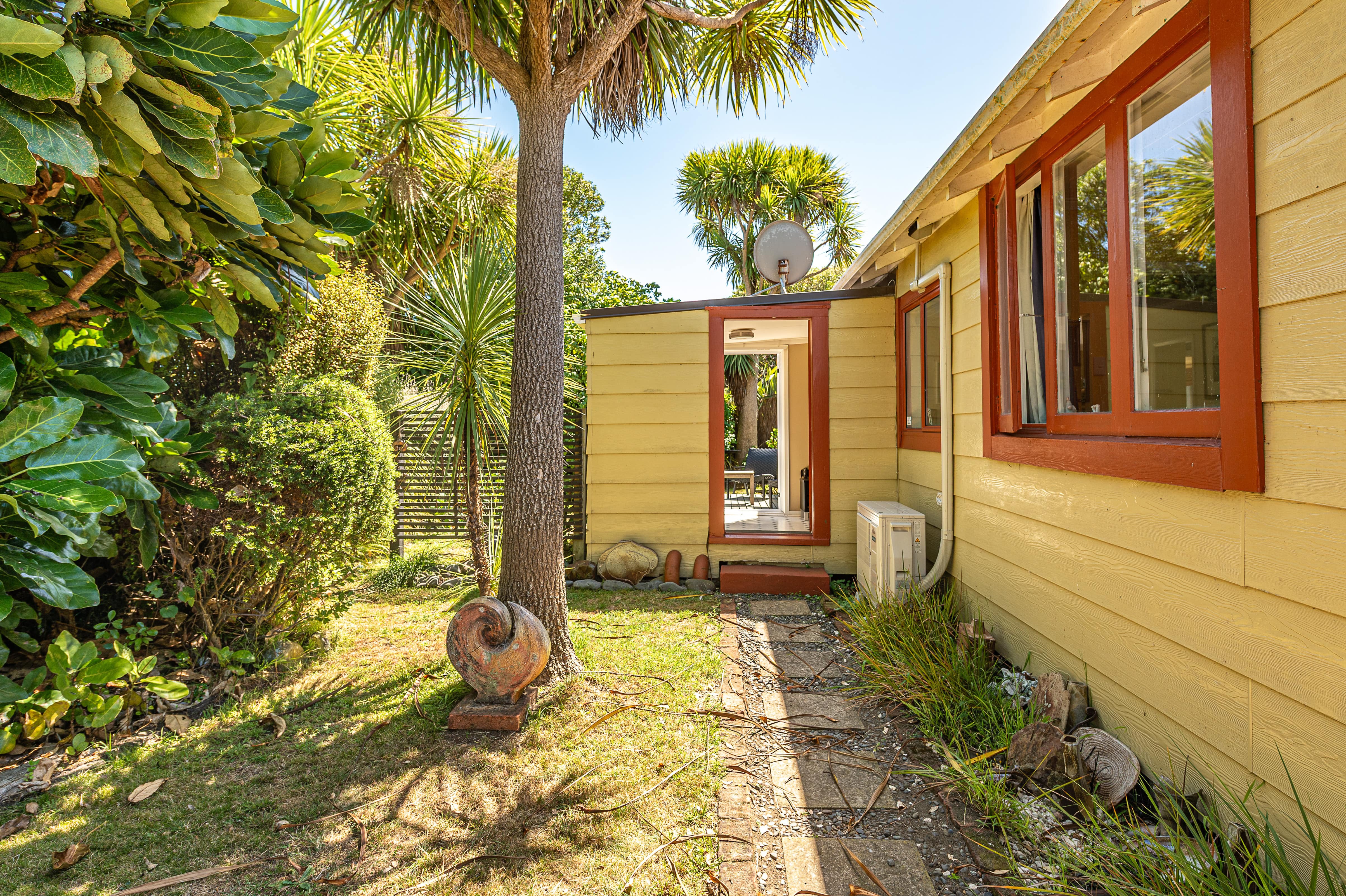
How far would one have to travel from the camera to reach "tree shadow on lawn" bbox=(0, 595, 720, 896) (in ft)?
5.89

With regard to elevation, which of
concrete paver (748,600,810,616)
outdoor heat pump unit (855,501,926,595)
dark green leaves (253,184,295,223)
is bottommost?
concrete paver (748,600,810,616)

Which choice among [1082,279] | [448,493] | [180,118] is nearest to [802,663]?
[1082,279]

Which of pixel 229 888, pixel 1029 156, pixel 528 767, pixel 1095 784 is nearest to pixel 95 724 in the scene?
pixel 229 888

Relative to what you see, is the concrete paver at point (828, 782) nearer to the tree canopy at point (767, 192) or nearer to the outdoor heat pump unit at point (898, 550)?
the outdoor heat pump unit at point (898, 550)

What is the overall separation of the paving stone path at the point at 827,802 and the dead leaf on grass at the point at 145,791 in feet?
6.60

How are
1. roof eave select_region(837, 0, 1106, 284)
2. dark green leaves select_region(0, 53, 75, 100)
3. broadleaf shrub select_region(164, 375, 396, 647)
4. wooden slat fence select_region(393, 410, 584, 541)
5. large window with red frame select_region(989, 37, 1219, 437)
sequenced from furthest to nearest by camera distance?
wooden slat fence select_region(393, 410, 584, 541) < broadleaf shrub select_region(164, 375, 396, 647) < large window with red frame select_region(989, 37, 1219, 437) < roof eave select_region(837, 0, 1106, 284) < dark green leaves select_region(0, 53, 75, 100)

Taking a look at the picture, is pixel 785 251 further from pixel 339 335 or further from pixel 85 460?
pixel 85 460

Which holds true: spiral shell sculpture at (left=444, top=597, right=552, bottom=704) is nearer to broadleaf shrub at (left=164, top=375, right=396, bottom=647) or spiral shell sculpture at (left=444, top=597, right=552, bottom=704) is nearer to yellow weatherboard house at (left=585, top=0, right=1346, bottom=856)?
broadleaf shrub at (left=164, top=375, right=396, bottom=647)

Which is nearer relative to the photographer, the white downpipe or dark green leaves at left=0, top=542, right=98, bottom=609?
dark green leaves at left=0, top=542, right=98, bottom=609

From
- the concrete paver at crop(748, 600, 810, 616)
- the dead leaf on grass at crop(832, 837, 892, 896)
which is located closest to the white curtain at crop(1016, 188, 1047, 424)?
the dead leaf on grass at crop(832, 837, 892, 896)

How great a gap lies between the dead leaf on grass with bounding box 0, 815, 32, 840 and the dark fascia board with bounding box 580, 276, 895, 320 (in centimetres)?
414

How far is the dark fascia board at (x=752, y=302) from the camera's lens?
5.06 m

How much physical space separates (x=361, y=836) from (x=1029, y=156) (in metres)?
3.68

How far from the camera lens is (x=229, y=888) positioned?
172 centimetres
